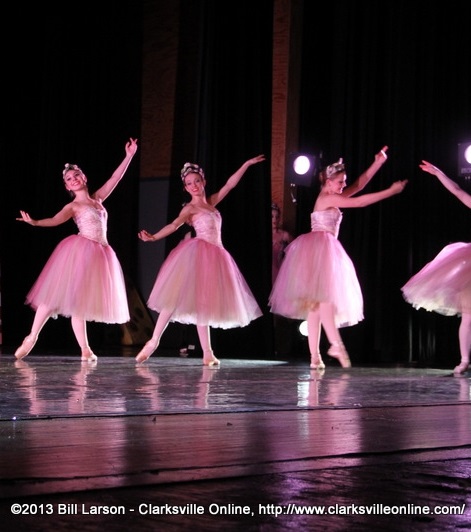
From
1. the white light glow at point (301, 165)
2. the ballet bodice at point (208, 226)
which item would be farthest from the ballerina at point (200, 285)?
the white light glow at point (301, 165)

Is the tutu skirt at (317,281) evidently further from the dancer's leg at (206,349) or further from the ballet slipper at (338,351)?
the dancer's leg at (206,349)

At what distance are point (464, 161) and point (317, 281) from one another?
141 cm

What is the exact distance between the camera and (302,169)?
848 centimetres

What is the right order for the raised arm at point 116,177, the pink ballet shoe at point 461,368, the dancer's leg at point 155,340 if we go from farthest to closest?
the raised arm at point 116,177 → the dancer's leg at point 155,340 → the pink ballet shoe at point 461,368

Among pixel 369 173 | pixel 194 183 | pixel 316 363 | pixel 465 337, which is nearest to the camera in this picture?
pixel 465 337

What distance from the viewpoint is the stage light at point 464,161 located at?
24.3ft

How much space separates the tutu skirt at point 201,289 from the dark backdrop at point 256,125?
62.1 inches

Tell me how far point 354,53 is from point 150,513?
6968 mm

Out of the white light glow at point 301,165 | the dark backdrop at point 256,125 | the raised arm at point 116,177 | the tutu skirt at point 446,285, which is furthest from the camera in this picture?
the white light glow at point 301,165

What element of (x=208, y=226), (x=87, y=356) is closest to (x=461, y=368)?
(x=208, y=226)

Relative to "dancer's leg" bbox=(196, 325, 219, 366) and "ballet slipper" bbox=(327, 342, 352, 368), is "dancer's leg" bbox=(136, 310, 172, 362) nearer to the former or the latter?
"dancer's leg" bbox=(196, 325, 219, 366)

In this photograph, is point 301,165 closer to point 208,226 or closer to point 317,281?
point 208,226

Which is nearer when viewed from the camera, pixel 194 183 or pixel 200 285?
pixel 200 285

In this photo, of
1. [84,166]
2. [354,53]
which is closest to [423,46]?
[354,53]
